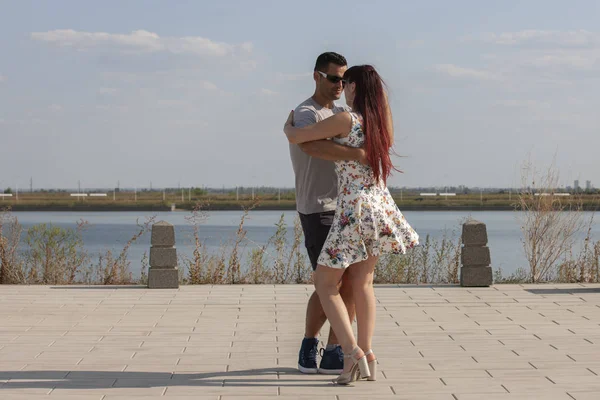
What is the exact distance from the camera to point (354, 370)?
4.81 metres

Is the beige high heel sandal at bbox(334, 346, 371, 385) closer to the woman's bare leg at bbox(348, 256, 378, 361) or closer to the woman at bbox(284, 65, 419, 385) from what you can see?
the woman at bbox(284, 65, 419, 385)

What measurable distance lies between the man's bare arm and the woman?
37mm

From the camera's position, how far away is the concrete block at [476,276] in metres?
9.14

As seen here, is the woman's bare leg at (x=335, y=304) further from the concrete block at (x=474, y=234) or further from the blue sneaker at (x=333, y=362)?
the concrete block at (x=474, y=234)

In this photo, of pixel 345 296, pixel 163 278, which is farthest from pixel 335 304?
pixel 163 278

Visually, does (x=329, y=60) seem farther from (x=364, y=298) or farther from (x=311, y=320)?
(x=311, y=320)

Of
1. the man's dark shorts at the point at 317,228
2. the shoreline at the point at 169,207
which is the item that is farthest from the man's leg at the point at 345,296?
the shoreline at the point at 169,207

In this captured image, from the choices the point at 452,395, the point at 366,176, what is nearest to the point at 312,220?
the point at 366,176

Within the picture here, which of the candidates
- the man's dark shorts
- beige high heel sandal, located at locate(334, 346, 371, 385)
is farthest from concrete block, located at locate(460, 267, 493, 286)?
beige high heel sandal, located at locate(334, 346, 371, 385)

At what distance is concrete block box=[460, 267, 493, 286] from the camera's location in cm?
914

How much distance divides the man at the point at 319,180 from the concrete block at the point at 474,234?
4.14 m

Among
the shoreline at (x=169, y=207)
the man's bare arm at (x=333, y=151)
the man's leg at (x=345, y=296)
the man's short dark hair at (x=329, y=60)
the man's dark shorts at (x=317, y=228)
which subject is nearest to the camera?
the man's bare arm at (x=333, y=151)

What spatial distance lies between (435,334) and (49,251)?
5.52m

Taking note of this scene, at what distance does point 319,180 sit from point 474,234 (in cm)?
445
